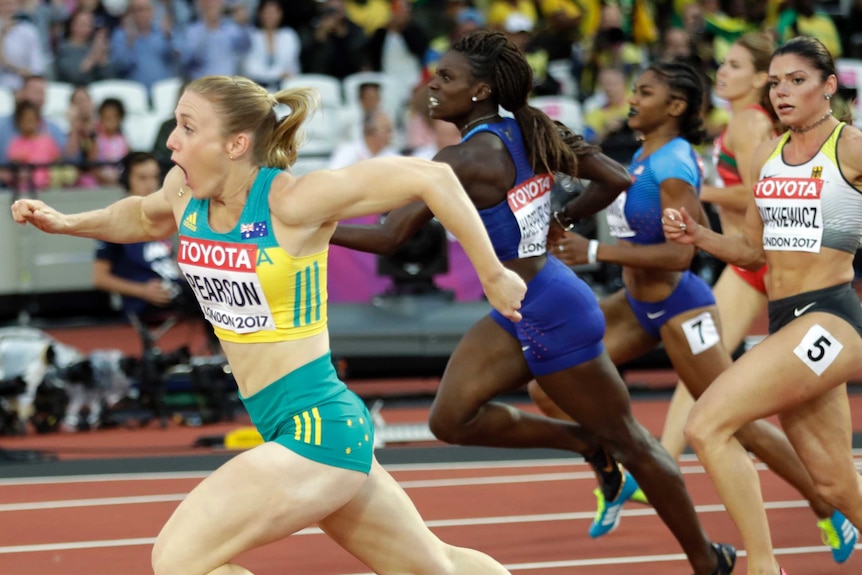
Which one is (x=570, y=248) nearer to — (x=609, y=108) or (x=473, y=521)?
(x=473, y=521)

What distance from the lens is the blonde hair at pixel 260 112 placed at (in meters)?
4.00

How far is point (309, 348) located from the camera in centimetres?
401

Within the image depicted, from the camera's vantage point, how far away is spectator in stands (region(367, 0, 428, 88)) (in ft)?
49.2

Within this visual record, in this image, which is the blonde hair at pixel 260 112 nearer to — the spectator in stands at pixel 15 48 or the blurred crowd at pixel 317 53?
the blurred crowd at pixel 317 53

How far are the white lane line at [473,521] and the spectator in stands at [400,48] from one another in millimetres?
8802

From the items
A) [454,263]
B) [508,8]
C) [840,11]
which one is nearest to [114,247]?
[454,263]

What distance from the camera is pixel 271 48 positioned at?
14359 mm

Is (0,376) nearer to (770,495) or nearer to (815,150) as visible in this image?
(770,495)

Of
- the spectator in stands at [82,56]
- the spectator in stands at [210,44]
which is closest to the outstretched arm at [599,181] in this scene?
the spectator in stands at [210,44]

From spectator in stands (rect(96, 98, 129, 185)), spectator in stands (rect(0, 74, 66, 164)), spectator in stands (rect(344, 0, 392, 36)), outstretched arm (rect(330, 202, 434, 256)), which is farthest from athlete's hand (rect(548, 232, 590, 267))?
spectator in stands (rect(344, 0, 392, 36))

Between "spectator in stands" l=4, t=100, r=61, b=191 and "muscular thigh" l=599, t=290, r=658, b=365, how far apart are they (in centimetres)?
708

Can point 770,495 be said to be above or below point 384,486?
below

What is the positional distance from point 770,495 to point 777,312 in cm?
212

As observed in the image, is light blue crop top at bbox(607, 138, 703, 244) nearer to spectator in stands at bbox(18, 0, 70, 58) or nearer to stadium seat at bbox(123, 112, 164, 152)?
stadium seat at bbox(123, 112, 164, 152)
